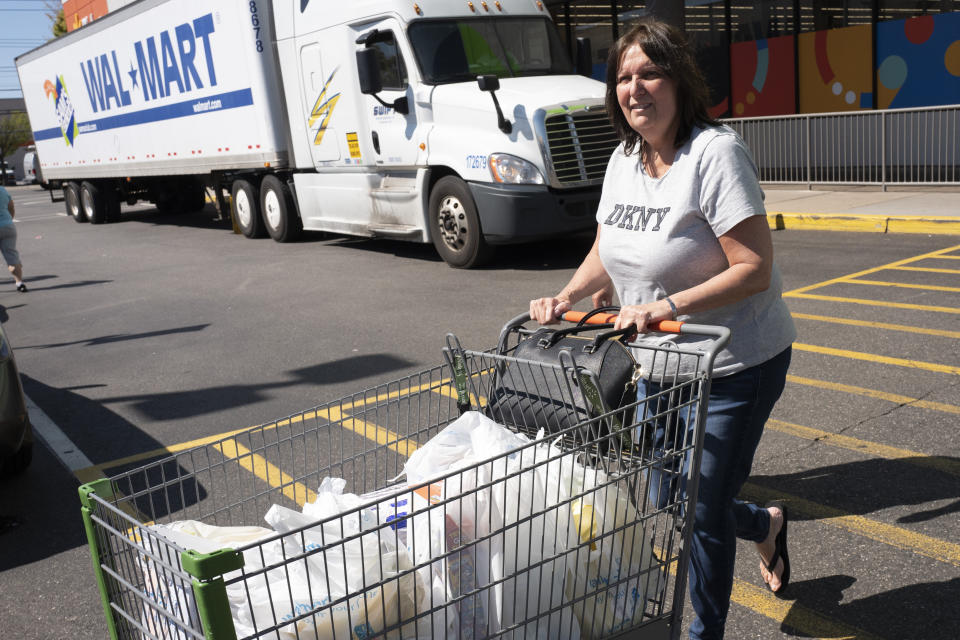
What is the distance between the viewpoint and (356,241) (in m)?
14.7

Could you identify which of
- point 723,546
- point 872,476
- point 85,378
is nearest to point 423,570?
point 723,546

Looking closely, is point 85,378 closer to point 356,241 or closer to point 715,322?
point 715,322

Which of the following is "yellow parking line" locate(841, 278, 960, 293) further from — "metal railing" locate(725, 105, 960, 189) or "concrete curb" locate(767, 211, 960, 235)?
"metal railing" locate(725, 105, 960, 189)

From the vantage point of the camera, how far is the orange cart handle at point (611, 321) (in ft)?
7.80

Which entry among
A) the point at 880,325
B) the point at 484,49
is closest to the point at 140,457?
the point at 880,325

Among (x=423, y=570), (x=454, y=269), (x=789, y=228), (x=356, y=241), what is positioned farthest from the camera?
(x=356, y=241)

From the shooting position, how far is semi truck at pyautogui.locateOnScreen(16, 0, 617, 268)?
10.0 meters

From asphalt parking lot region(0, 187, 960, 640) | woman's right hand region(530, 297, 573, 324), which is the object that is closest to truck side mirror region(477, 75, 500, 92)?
asphalt parking lot region(0, 187, 960, 640)

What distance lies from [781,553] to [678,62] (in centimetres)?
173

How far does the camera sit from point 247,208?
15.8 m

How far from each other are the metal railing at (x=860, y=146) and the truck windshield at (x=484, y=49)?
14.7 ft

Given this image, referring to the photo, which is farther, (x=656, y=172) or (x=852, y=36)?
(x=852, y=36)

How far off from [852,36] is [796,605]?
14852 mm

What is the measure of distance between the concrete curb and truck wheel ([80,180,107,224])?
16.6 meters
